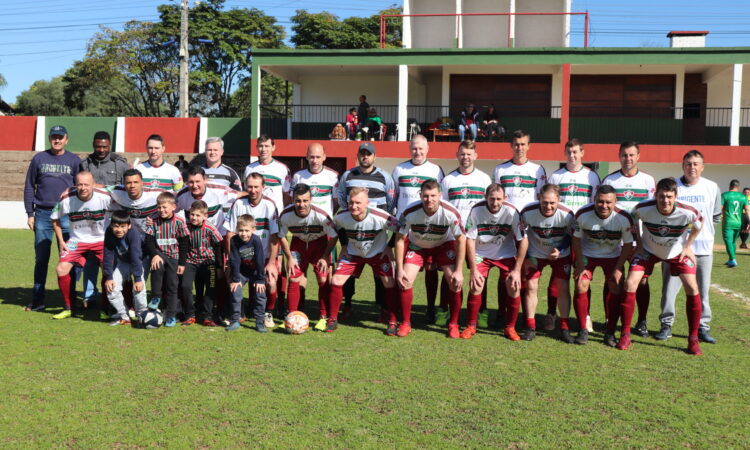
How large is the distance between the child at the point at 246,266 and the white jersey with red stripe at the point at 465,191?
7.20 ft

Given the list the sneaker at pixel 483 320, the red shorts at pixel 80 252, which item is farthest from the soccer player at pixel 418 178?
the red shorts at pixel 80 252

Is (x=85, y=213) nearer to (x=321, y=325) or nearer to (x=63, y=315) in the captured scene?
(x=63, y=315)

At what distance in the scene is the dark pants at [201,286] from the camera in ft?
22.8

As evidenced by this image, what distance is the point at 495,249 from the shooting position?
22.4 ft

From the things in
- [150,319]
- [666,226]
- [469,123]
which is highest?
[469,123]

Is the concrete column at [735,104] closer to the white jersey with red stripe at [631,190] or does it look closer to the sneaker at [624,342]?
the white jersey with red stripe at [631,190]

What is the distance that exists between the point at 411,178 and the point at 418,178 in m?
0.09

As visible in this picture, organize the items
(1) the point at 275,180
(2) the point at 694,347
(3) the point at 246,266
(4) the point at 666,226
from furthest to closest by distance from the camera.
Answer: (1) the point at 275,180 < (3) the point at 246,266 < (4) the point at 666,226 < (2) the point at 694,347

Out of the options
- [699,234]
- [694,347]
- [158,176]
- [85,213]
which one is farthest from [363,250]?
[699,234]

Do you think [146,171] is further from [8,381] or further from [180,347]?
[8,381]

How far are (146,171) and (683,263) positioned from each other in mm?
5834

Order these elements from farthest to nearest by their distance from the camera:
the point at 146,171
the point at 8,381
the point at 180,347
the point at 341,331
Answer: the point at 146,171 < the point at 341,331 < the point at 180,347 < the point at 8,381

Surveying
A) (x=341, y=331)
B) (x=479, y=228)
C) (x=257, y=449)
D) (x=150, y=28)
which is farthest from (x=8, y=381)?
(x=150, y=28)

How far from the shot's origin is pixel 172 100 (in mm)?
41000
